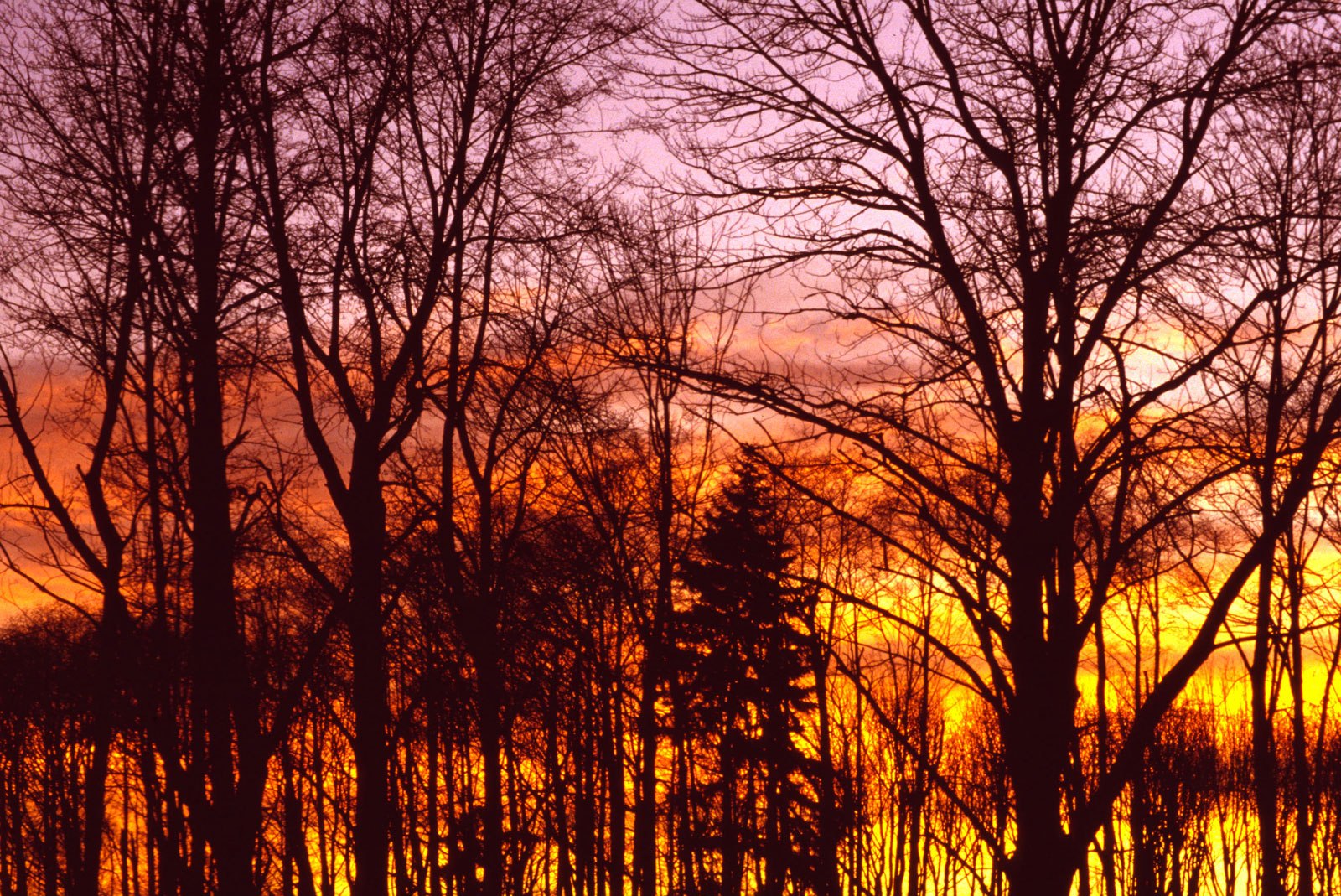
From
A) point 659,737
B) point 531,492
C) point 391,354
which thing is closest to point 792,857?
point 659,737

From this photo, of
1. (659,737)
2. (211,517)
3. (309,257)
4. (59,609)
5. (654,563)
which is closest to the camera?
(211,517)

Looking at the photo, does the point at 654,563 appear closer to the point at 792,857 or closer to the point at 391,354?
the point at 391,354

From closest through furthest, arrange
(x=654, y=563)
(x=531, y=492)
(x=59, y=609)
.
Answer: (x=531, y=492), (x=654, y=563), (x=59, y=609)

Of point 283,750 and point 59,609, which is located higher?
point 59,609

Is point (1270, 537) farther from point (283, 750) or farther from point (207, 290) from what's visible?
point (283, 750)

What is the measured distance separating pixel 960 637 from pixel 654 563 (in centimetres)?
831

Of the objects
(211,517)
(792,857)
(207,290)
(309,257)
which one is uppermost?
(309,257)

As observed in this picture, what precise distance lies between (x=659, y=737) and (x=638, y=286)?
598 inches

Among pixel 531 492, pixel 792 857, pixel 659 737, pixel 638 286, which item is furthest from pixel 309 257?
pixel 792 857

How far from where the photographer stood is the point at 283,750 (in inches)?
1016

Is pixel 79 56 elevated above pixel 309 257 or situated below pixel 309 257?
above

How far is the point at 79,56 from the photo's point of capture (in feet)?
32.9

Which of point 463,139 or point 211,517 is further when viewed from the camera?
point 463,139

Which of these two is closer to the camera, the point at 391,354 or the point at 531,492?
the point at 391,354
